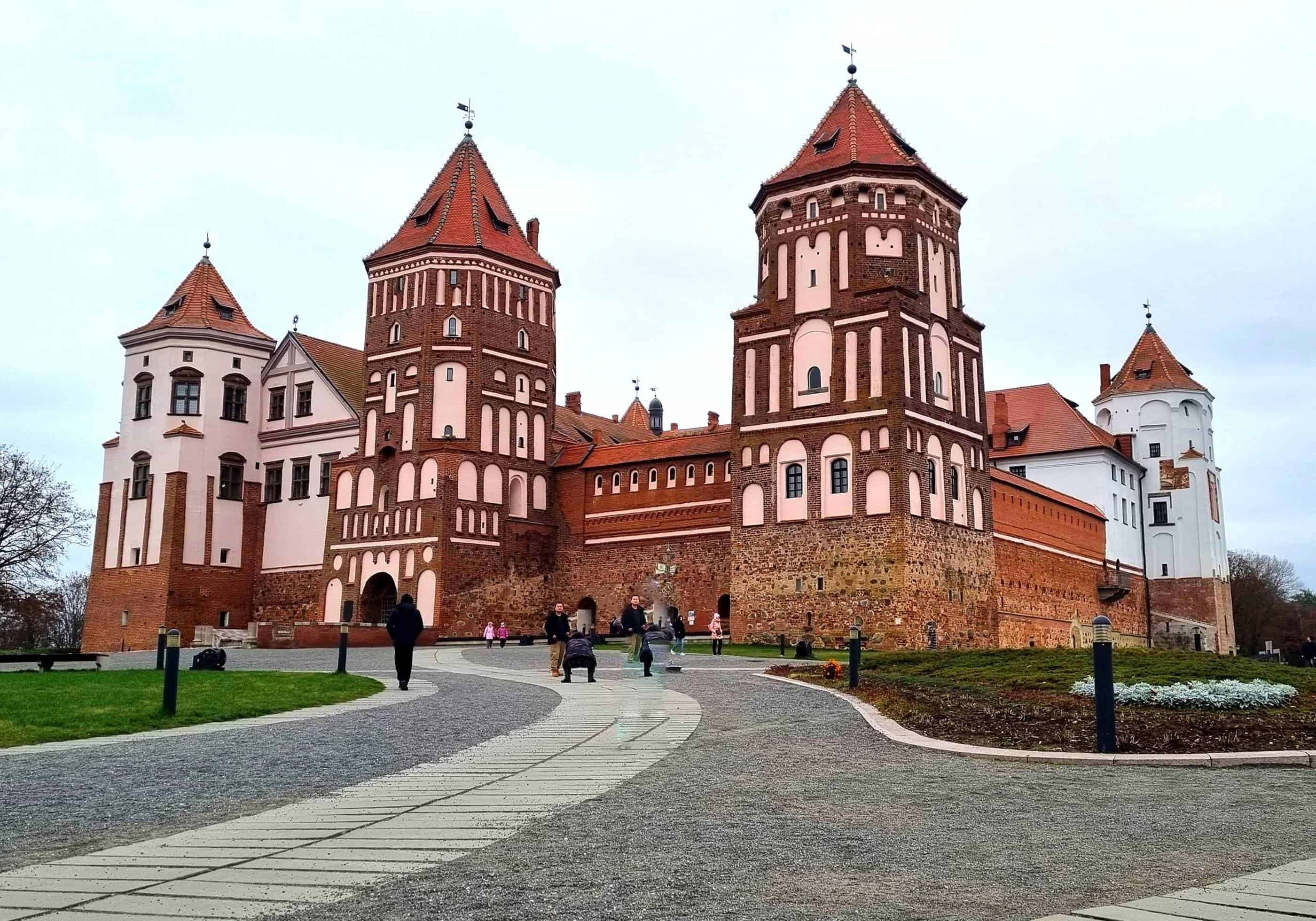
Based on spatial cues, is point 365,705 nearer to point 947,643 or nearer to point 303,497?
point 947,643

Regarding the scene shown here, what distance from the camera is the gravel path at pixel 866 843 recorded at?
568cm

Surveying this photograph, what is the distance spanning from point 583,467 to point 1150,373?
39.1 metres

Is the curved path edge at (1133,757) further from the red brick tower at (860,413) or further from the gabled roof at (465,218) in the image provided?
the gabled roof at (465,218)

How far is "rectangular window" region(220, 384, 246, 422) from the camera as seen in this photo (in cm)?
5744

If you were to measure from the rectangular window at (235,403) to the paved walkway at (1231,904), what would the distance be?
56.4m

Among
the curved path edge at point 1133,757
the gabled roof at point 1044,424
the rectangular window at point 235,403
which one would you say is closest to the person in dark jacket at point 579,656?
the curved path edge at point 1133,757

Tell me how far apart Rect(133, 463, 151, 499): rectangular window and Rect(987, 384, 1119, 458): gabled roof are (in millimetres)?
A: 43300

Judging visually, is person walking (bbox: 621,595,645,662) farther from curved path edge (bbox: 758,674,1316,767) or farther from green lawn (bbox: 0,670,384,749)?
curved path edge (bbox: 758,674,1316,767)

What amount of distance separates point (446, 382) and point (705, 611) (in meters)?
14.6

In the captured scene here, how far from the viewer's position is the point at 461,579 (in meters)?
50.8

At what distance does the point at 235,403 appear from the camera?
2276 inches

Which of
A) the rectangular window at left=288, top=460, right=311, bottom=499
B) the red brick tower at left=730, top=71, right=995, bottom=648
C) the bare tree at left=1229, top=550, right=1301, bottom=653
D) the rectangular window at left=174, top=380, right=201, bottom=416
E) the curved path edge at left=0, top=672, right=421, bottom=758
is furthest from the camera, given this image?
the bare tree at left=1229, top=550, right=1301, bottom=653

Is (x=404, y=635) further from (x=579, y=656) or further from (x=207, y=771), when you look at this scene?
(x=207, y=771)

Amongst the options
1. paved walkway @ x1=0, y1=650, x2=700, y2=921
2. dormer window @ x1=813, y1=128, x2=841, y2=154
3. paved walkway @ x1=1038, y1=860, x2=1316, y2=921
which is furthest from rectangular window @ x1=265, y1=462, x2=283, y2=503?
paved walkway @ x1=1038, y1=860, x2=1316, y2=921
